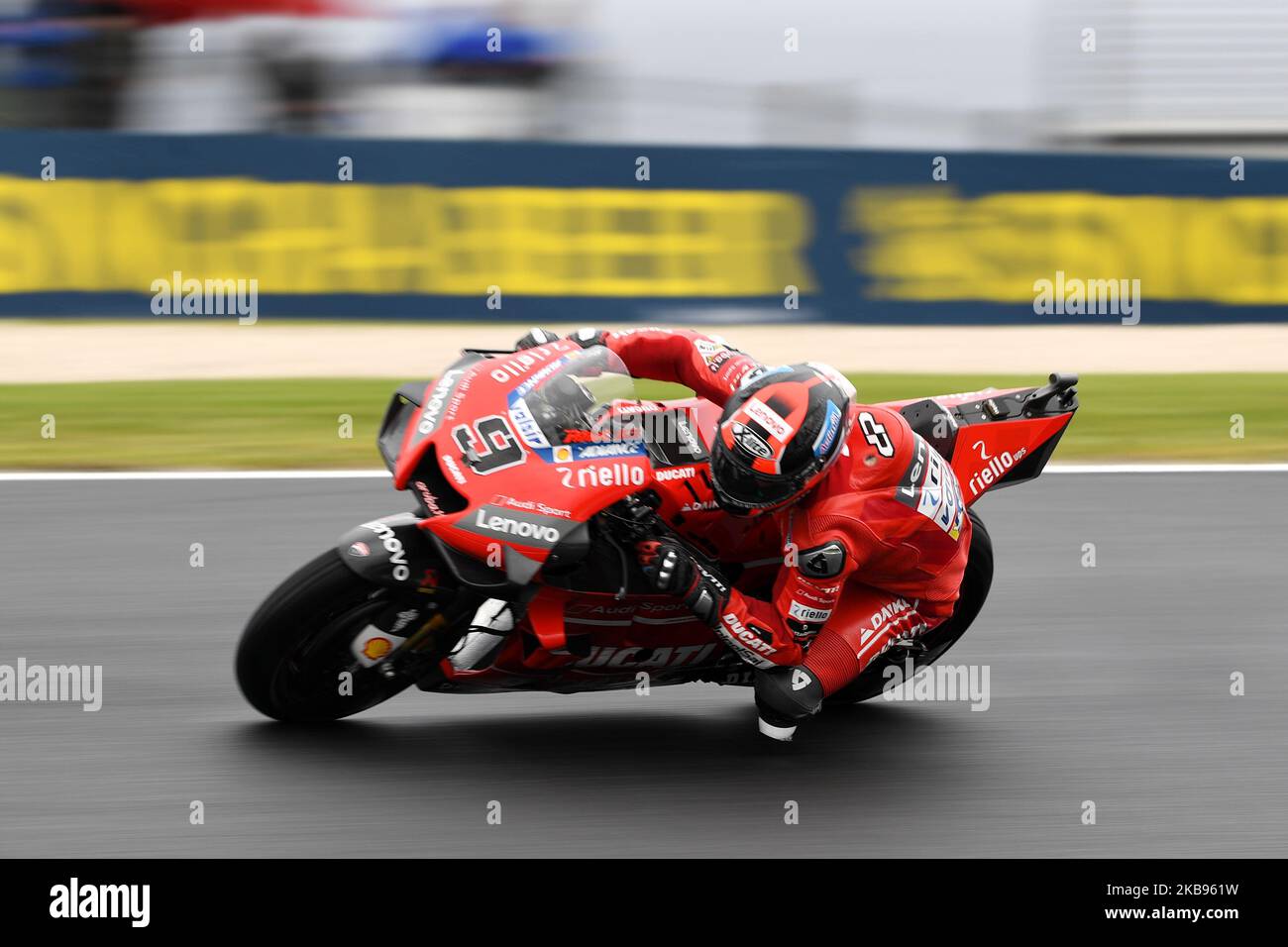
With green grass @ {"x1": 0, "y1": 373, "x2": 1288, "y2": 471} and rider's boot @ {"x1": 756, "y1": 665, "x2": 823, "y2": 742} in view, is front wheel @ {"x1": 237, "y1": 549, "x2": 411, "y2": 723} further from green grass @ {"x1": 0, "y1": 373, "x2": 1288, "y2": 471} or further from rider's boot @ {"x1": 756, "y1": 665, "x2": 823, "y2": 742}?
green grass @ {"x1": 0, "y1": 373, "x2": 1288, "y2": 471}

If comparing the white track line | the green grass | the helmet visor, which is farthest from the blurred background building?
the helmet visor

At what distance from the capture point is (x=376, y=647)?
4.31m

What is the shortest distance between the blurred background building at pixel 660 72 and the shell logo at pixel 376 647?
806 cm

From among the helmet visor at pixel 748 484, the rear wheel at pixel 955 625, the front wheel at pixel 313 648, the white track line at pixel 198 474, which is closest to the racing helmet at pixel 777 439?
the helmet visor at pixel 748 484

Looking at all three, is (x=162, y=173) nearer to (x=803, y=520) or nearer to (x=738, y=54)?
(x=738, y=54)

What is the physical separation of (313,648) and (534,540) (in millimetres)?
840

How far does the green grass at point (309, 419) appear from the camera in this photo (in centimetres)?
862

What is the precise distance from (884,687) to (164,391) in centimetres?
649

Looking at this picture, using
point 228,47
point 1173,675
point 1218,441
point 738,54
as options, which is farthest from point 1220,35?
point 1173,675

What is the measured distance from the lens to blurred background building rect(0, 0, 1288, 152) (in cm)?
1348

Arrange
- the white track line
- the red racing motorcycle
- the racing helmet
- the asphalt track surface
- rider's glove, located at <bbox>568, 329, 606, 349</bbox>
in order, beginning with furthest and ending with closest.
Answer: the white track line, rider's glove, located at <bbox>568, 329, 606, 349</bbox>, the asphalt track surface, the racing helmet, the red racing motorcycle

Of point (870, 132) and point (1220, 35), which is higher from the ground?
point (1220, 35)

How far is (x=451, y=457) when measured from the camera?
390 centimetres

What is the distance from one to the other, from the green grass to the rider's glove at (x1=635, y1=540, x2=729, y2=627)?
4.58 meters
